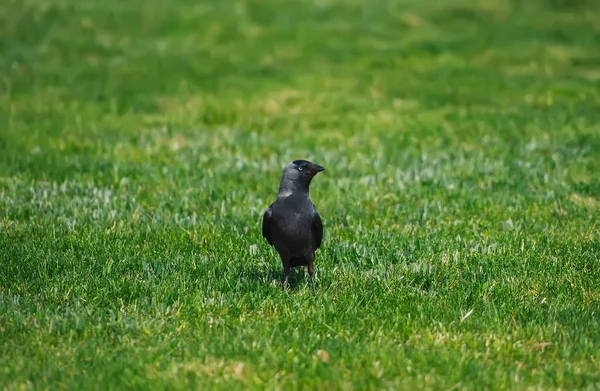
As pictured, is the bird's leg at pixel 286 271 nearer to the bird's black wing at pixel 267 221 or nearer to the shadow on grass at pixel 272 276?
the shadow on grass at pixel 272 276

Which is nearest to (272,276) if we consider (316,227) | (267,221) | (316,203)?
(267,221)

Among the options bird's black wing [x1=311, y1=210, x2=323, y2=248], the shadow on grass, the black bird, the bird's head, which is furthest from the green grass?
the bird's head

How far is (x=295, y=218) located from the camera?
710 centimetres

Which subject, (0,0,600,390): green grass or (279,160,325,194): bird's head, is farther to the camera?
(279,160,325,194): bird's head

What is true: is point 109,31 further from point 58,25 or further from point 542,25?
point 542,25

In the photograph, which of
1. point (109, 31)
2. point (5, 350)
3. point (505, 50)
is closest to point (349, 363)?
point (5, 350)

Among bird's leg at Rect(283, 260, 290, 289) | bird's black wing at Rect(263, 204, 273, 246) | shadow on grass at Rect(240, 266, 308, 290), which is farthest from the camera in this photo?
shadow on grass at Rect(240, 266, 308, 290)

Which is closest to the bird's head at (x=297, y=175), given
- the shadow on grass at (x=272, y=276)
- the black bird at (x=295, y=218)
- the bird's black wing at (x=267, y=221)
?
the black bird at (x=295, y=218)

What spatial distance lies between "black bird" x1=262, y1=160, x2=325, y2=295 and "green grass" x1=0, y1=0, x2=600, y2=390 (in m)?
0.42

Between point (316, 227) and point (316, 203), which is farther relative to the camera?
point (316, 203)

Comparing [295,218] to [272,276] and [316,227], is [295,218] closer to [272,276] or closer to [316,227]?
[316,227]

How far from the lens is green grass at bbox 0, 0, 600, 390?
5922 mm

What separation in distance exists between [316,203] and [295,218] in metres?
3.74

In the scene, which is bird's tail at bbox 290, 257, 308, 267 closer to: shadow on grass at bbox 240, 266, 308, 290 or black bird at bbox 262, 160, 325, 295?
black bird at bbox 262, 160, 325, 295
